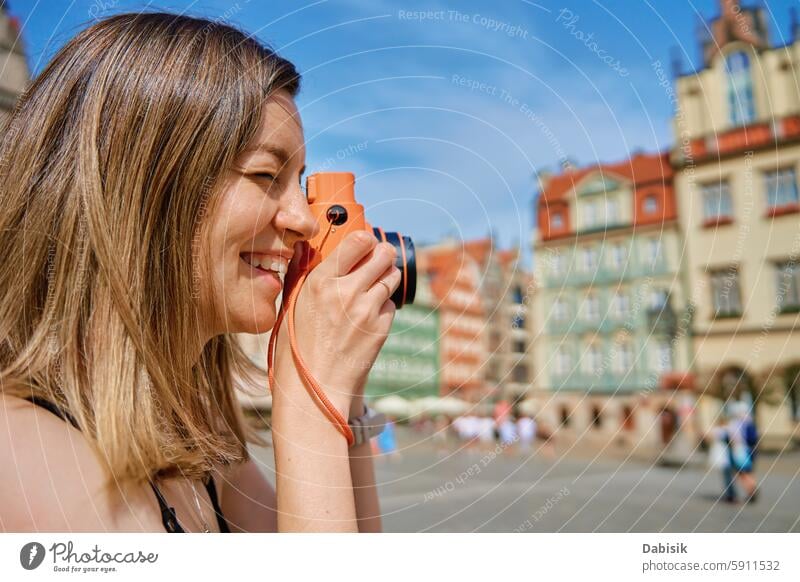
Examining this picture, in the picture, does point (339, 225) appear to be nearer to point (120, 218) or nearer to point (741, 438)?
point (120, 218)

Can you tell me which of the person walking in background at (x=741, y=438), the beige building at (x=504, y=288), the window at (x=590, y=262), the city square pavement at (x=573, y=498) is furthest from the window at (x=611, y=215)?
the person walking in background at (x=741, y=438)

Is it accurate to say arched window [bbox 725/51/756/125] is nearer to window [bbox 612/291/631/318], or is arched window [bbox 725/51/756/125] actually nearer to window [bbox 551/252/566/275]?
window [bbox 551/252/566/275]

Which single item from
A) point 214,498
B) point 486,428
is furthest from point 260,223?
point 486,428

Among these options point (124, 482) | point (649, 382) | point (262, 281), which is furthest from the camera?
point (649, 382)

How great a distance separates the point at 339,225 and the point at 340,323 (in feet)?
0.48

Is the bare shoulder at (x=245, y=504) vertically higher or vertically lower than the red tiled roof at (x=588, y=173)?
lower

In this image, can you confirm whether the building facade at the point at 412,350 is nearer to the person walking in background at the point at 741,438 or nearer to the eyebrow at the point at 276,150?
the eyebrow at the point at 276,150

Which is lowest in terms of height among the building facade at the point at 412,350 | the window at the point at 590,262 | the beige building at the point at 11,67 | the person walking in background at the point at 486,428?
the person walking in background at the point at 486,428

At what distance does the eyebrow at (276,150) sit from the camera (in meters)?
0.84

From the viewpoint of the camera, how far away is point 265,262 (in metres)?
0.89

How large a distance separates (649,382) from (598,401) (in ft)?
62.8

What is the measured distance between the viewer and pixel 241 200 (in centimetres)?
84
